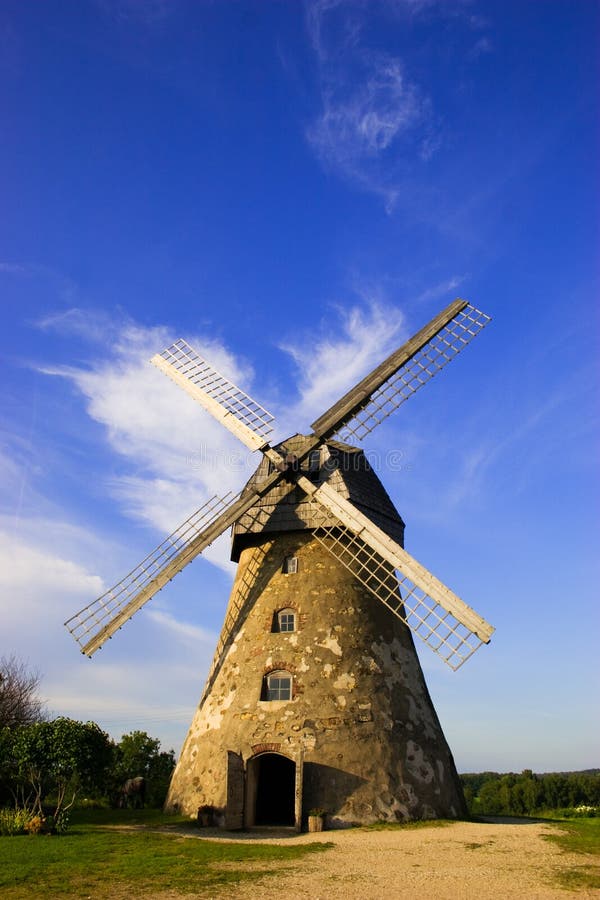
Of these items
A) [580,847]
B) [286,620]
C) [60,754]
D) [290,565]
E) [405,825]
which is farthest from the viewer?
[290,565]

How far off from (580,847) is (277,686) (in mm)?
8224

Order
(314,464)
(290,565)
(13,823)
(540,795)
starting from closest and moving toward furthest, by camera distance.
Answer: (13,823) → (290,565) → (314,464) → (540,795)

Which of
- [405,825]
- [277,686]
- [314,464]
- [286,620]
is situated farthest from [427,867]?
[314,464]

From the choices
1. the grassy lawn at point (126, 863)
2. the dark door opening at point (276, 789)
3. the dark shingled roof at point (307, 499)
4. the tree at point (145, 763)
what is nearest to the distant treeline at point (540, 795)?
the tree at point (145, 763)

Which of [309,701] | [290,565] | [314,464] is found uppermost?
[314,464]

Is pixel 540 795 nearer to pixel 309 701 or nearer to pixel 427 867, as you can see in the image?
pixel 309 701

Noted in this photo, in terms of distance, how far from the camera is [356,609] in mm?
19016

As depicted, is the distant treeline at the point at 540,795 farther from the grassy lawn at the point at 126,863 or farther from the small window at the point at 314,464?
the grassy lawn at the point at 126,863

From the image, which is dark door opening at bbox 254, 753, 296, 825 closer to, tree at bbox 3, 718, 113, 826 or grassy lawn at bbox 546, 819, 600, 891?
tree at bbox 3, 718, 113, 826

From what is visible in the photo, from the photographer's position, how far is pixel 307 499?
20.4 metres

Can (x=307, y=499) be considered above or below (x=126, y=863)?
above

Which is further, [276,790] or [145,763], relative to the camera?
[145,763]

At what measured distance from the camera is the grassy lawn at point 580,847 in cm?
998

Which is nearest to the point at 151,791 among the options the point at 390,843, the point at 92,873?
the point at 390,843
